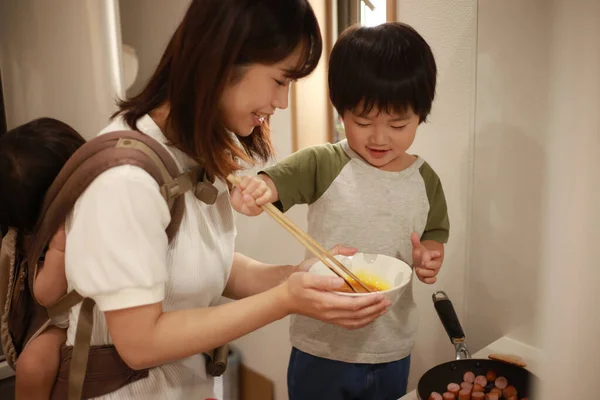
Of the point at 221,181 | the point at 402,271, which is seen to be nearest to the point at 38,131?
the point at 221,181

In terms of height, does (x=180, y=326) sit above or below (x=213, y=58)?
below

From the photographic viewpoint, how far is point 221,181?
0.99 m

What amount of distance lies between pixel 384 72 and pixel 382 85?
0.03 meters

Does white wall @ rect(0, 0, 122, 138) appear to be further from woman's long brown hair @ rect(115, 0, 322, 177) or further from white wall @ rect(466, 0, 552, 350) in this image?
white wall @ rect(466, 0, 552, 350)

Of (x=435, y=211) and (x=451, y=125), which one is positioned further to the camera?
(x=451, y=125)

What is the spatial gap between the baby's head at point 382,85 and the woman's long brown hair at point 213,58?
18 centimetres

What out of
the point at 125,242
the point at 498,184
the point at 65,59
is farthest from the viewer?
the point at 65,59

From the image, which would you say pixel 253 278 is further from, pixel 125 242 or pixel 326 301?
pixel 125 242

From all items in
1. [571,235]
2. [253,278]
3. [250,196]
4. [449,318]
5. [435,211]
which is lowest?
[449,318]

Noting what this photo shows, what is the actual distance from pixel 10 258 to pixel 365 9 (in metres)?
1.39

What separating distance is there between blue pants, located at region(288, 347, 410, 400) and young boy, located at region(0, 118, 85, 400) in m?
0.53

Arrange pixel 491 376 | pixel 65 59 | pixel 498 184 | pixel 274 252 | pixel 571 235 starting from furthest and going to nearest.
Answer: pixel 274 252 → pixel 65 59 → pixel 498 184 → pixel 491 376 → pixel 571 235

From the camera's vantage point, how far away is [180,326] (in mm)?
775

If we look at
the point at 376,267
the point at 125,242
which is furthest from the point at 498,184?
the point at 125,242
